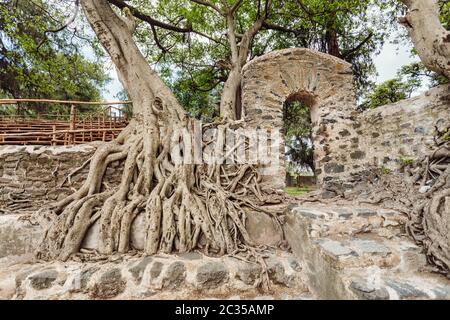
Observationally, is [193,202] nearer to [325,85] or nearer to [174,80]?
[325,85]

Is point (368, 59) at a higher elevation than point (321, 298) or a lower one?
higher

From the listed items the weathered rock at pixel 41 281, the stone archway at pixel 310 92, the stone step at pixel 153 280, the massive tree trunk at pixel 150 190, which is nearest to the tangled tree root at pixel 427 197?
the stone archway at pixel 310 92

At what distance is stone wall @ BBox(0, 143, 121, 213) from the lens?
319cm

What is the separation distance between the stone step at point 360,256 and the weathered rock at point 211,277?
814mm

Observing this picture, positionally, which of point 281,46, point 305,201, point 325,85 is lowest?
point 305,201

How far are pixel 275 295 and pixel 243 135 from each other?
8.36 feet

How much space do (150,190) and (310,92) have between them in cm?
329

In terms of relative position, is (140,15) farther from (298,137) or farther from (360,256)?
(298,137)

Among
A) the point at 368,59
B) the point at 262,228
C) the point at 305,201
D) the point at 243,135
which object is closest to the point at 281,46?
the point at 368,59

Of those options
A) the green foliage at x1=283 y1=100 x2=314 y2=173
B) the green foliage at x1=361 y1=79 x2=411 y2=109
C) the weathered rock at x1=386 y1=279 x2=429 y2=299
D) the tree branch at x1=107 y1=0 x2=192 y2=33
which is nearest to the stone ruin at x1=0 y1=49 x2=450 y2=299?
the weathered rock at x1=386 y1=279 x2=429 y2=299

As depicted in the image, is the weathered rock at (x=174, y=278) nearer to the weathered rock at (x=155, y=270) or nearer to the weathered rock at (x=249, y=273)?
the weathered rock at (x=155, y=270)

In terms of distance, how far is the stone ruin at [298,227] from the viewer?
1.63m

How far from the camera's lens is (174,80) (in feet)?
30.0

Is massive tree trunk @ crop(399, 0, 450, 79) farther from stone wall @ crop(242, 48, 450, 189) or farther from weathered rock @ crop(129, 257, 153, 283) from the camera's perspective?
weathered rock @ crop(129, 257, 153, 283)
